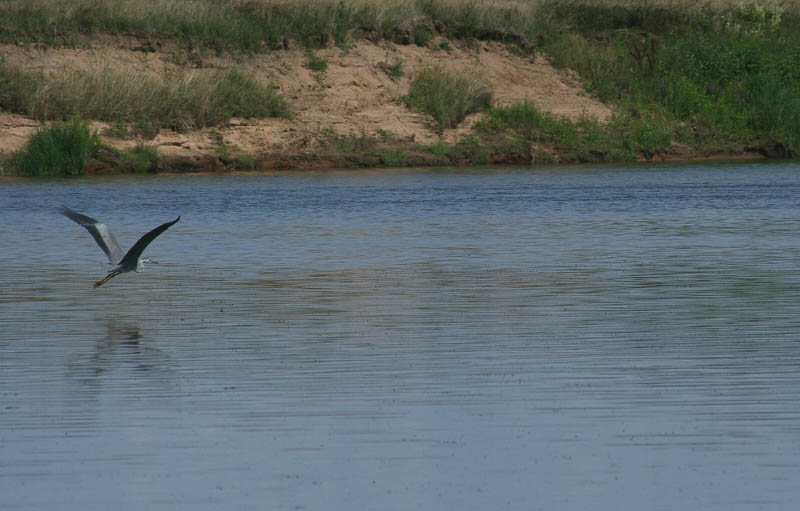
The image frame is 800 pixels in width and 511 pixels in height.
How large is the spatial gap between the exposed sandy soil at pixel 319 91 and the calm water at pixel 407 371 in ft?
53.9

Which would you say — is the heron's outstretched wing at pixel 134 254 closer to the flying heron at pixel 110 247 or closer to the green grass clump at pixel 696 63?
the flying heron at pixel 110 247

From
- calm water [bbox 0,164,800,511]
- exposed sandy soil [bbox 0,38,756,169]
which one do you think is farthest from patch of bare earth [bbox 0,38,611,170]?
calm water [bbox 0,164,800,511]

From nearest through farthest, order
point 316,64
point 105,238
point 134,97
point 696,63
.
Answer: point 105,238 < point 134,97 < point 316,64 < point 696,63

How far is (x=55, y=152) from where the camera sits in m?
36.2

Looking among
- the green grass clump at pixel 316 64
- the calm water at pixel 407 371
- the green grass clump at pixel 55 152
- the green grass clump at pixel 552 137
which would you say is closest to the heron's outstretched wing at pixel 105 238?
the calm water at pixel 407 371

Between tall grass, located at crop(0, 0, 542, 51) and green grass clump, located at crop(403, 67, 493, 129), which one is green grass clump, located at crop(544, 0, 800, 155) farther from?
green grass clump, located at crop(403, 67, 493, 129)

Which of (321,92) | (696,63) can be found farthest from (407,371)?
(696,63)

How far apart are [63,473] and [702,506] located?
307 centimetres

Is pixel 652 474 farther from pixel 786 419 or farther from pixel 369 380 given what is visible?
pixel 369 380

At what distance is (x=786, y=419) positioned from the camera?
A: 8578mm

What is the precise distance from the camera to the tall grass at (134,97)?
125ft

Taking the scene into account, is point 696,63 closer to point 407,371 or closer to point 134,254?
point 134,254

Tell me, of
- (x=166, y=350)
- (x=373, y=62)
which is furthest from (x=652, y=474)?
(x=373, y=62)

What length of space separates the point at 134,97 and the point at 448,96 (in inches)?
334
